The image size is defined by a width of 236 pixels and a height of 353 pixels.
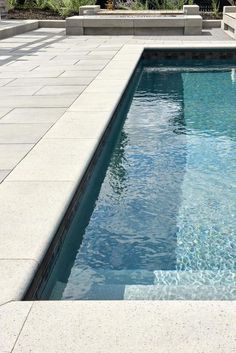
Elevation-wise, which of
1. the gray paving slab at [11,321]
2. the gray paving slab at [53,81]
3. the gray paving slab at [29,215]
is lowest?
the gray paving slab at [53,81]

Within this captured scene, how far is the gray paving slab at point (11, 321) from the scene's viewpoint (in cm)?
259

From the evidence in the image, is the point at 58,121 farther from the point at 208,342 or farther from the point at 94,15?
the point at 94,15

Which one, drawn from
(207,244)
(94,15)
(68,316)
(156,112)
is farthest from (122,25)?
(68,316)

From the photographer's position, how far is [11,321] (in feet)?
9.10

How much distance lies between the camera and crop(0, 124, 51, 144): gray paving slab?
20.8 feet

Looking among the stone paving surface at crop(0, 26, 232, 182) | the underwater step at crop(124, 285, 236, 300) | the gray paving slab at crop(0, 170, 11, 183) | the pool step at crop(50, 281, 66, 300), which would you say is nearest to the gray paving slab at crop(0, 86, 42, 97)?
the stone paving surface at crop(0, 26, 232, 182)

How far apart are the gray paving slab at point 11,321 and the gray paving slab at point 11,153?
2.62 m

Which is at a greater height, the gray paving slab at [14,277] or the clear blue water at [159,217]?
the gray paving slab at [14,277]

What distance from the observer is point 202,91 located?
11.0 m

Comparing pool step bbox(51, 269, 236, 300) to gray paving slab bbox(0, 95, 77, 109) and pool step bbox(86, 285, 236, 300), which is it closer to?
pool step bbox(86, 285, 236, 300)

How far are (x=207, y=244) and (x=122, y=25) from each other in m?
15.7

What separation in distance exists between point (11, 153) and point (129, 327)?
355cm

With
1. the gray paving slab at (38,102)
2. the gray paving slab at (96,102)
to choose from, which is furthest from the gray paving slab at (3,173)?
the gray paving slab at (38,102)

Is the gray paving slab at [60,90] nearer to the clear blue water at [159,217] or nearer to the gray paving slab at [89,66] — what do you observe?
the clear blue water at [159,217]
